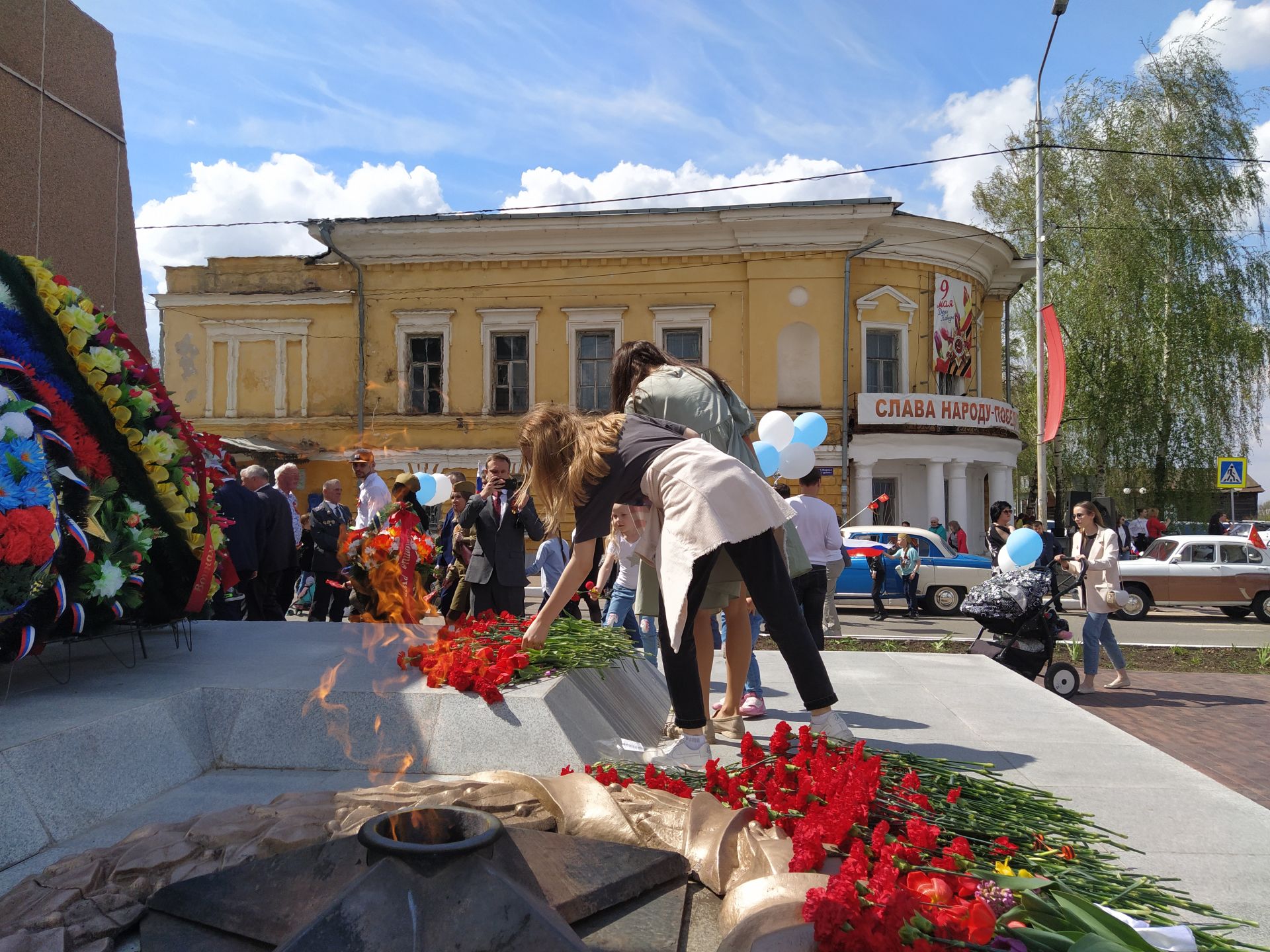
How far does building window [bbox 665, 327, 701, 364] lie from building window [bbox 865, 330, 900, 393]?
13.8 feet

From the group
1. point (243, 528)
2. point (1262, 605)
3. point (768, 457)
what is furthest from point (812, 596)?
point (1262, 605)

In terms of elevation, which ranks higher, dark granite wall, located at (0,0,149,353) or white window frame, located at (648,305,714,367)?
white window frame, located at (648,305,714,367)

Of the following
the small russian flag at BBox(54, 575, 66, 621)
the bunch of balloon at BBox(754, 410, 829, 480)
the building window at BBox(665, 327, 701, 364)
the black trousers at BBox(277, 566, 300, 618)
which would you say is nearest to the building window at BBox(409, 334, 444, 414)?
the building window at BBox(665, 327, 701, 364)

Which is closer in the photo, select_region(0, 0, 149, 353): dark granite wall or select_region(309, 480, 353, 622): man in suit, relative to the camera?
select_region(0, 0, 149, 353): dark granite wall

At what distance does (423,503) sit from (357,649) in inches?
140

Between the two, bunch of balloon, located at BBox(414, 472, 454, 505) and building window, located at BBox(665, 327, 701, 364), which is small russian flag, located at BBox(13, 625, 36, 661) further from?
building window, located at BBox(665, 327, 701, 364)

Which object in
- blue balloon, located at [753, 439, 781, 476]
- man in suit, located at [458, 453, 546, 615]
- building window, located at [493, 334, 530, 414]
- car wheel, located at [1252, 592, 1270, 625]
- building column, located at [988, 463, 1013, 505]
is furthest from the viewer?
building column, located at [988, 463, 1013, 505]

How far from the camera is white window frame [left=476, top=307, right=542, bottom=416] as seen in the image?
80.7ft

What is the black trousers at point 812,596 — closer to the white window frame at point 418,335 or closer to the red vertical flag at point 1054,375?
the red vertical flag at point 1054,375

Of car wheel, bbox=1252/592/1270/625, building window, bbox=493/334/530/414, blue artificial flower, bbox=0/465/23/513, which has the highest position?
building window, bbox=493/334/530/414

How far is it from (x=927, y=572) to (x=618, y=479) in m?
13.9

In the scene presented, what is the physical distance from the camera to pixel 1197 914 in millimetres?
2639

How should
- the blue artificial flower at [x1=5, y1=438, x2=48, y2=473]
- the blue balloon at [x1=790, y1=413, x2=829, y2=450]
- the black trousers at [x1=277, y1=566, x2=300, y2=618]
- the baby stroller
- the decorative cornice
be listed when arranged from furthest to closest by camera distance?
1. the decorative cornice
2. the black trousers at [x1=277, y1=566, x2=300, y2=618]
3. the blue balloon at [x1=790, y1=413, x2=829, y2=450]
4. the baby stroller
5. the blue artificial flower at [x1=5, y1=438, x2=48, y2=473]

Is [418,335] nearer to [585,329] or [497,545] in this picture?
[585,329]
